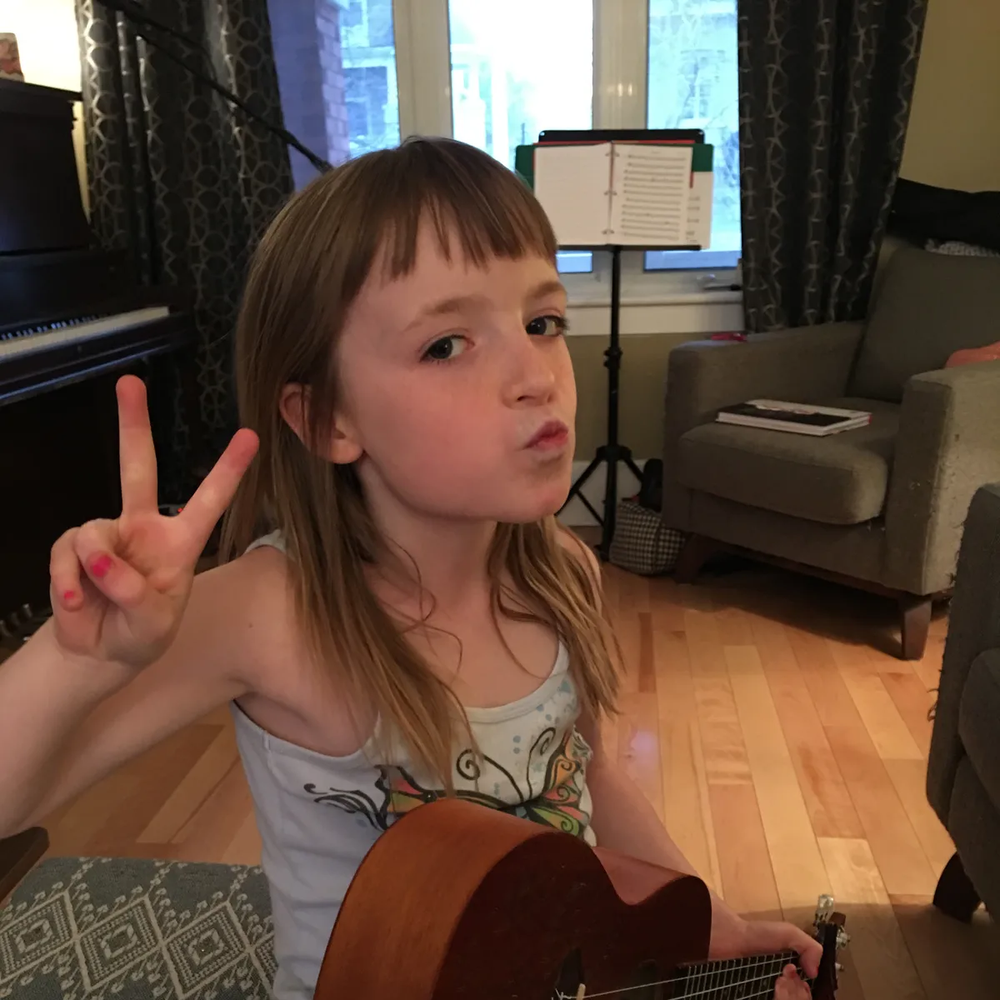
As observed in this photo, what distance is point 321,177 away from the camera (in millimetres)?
782

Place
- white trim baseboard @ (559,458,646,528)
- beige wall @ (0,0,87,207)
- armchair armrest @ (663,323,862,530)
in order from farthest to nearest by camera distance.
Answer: white trim baseboard @ (559,458,646,528) → beige wall @ (0,0,87,207) → armchair armrest @ (663,323,862,530)

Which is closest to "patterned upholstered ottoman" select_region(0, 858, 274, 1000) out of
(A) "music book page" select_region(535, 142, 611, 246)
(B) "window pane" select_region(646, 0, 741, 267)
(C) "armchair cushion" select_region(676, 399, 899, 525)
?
(C) "armchair cushion" select_region(676, 399, 899, 525)

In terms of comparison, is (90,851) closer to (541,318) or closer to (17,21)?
(541,318)

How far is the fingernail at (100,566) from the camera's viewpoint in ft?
1.60

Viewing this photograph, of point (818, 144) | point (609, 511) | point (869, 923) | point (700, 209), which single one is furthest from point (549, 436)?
point (818, 144)

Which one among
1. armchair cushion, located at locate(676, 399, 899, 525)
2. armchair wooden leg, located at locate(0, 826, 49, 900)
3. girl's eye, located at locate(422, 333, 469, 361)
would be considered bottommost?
armchair wooden leg, located at locate(0, 826, 49, 900)

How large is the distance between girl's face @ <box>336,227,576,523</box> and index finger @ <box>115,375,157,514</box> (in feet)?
0.69

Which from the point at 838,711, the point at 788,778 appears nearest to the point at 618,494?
the point at 838,711

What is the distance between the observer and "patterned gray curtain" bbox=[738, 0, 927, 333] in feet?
9.15

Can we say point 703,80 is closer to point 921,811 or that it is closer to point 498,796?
point 921,811

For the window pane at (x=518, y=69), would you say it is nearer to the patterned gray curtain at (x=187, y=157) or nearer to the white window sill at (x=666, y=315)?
the white window sill at (x=666, y=315)

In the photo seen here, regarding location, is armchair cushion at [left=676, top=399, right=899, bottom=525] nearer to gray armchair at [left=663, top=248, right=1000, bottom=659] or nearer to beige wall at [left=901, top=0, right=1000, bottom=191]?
gray armchair at [left=663, top=248, right=1000, bottom=659]

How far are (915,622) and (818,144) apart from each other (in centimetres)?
147

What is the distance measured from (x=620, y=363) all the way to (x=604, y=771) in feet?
7.99
